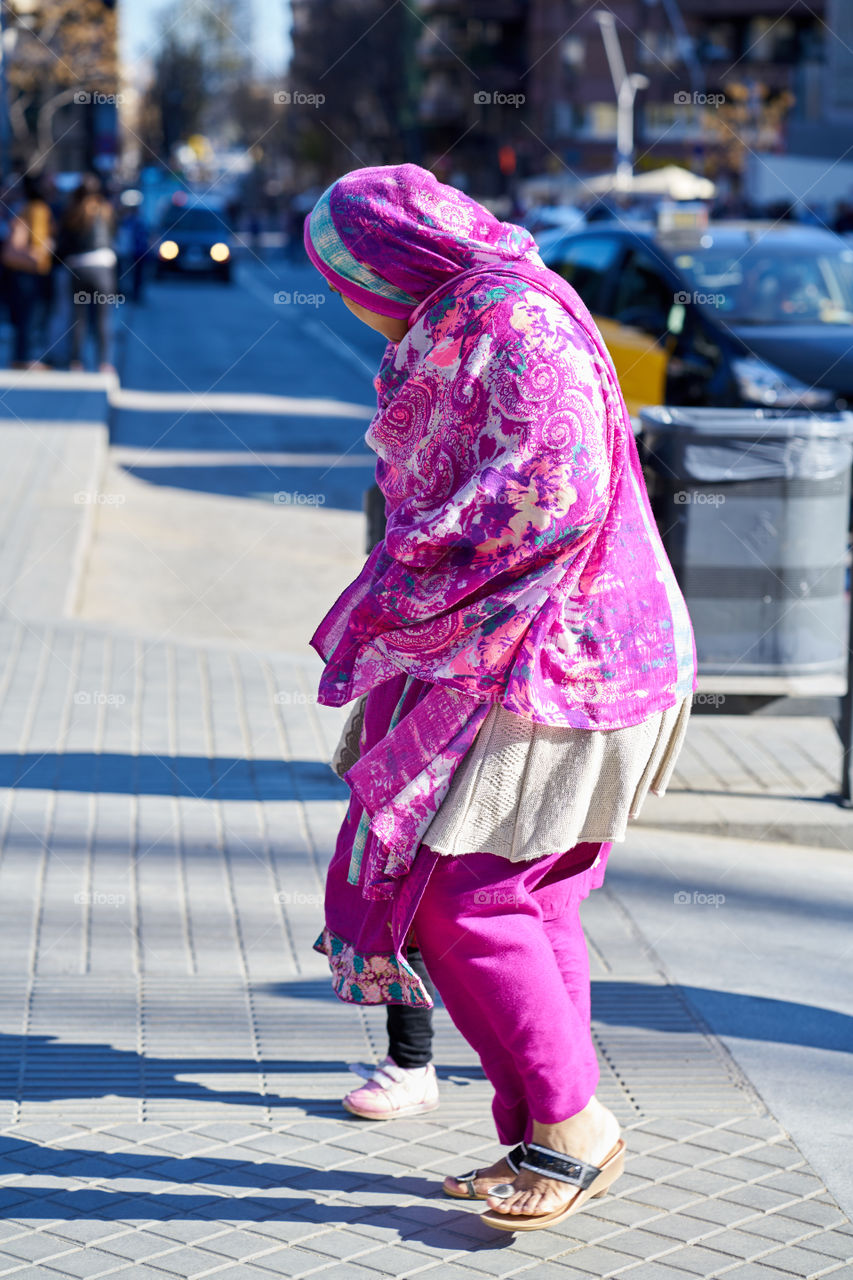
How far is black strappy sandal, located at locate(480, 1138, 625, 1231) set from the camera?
2.85 meters

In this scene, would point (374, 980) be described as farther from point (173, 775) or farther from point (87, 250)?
point (87, 250)

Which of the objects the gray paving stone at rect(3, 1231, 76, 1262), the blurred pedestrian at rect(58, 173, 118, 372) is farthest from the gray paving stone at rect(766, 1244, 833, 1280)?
the blurred pedestrian at rect(58, 173, 118, 372)

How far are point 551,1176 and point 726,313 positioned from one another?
853cm

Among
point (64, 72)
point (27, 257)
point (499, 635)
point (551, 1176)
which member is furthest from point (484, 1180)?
point (64, 72)

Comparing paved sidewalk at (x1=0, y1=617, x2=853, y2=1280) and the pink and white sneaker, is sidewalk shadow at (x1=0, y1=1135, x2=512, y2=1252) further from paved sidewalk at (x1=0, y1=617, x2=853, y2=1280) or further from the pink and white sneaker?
the pink and white sneaker

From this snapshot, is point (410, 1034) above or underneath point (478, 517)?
underneath

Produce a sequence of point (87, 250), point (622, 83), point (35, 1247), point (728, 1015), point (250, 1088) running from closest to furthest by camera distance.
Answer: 1. point (35, 1247)
2. point (250, 1088)
3. point (728, 1015)
4. point (87, 250)
5. point (622, 83)

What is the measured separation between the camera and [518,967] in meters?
2.76

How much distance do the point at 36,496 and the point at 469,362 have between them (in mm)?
7646

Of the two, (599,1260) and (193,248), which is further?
(193,248)

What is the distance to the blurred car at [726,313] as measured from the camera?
10.0 m

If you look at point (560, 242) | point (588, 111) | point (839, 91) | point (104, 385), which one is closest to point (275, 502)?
point (560, 242)

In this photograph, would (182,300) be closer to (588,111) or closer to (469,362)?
(469,362)

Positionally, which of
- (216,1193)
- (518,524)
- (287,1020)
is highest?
(518,524)
